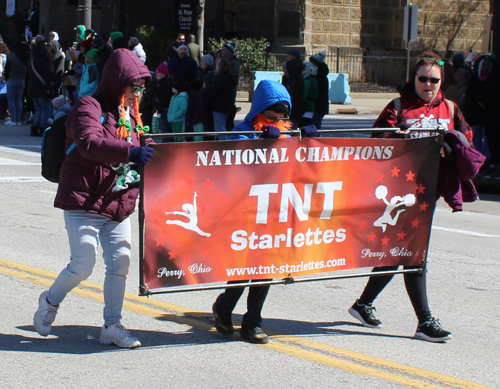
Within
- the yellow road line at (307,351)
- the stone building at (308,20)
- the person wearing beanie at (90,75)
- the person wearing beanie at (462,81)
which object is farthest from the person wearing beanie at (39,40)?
the yellow road line at (307,351)

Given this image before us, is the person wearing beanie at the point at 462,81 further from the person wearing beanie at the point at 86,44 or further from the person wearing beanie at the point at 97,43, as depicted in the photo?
the person wearing beanie at the point at 86,44

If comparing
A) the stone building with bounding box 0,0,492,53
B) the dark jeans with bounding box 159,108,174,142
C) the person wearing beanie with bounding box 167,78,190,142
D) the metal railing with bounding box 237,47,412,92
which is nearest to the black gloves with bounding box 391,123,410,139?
the person wearing beanie with bounding box 167,78,190,142

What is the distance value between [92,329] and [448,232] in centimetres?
520

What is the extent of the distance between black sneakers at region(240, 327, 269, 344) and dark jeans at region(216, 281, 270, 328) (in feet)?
0.08

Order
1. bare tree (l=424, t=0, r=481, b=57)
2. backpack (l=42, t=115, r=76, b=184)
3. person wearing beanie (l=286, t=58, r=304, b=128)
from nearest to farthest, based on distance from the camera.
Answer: backpack (l=42, t=115, r=76, b=184), person wearing beanie (l=286, t=58, r=304, b=128), bare tree (l=424, t=0, r=481, b=57)

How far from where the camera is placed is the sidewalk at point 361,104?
25.3 m

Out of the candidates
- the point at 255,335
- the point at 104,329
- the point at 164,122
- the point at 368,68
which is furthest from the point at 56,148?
the point at 368,68

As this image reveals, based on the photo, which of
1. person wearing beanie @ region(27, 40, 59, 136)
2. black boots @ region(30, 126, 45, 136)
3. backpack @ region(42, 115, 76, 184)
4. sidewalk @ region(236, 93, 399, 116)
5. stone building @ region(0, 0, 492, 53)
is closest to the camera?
backpack @ region(42, 115, 76, 184)

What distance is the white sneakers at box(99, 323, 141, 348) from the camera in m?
4.86

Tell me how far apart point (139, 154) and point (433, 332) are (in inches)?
86.3

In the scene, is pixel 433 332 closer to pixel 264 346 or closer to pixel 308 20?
pixel 264 346

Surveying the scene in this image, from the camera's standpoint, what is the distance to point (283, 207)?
16.3 ft

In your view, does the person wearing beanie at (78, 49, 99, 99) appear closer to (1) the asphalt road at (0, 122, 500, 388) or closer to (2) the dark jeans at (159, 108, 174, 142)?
(2) the dark jeans at (159, 108, 174, 142)

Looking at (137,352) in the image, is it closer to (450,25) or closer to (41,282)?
(41,282)
